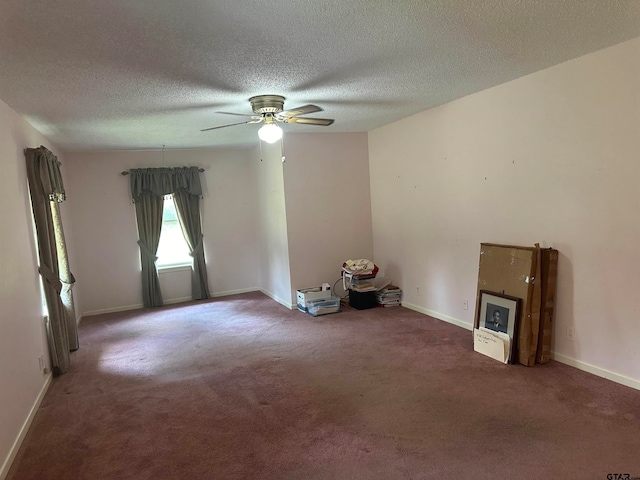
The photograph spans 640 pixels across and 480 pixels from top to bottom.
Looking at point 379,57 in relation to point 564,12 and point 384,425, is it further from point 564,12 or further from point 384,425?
point 384,425

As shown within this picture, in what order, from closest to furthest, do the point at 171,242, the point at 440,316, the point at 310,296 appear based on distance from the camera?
1. the point at 440,316
2. the point at 310,296
3. the point at 171,242

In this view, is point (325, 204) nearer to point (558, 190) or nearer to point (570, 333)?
point (558, 190)

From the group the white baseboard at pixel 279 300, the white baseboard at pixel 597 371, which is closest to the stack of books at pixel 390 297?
the white baseboard at pixel 279 300

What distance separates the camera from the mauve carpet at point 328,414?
2.38 m

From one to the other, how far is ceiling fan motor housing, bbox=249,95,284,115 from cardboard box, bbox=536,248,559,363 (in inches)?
97.2

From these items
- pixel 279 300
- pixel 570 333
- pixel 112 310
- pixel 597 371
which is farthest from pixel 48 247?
pixel 597 371

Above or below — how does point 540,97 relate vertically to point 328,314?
above

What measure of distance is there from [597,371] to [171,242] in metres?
5.71

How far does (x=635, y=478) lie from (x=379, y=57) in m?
2.70

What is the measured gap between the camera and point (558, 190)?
3412 mm

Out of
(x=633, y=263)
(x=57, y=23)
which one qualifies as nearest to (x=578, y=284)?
(x=633, y=263)

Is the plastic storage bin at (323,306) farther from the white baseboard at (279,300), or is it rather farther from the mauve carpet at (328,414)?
the mauve carpet at (328,414)

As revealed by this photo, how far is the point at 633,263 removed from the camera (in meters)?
2.95

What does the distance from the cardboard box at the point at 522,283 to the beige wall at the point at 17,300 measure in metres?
3.64
